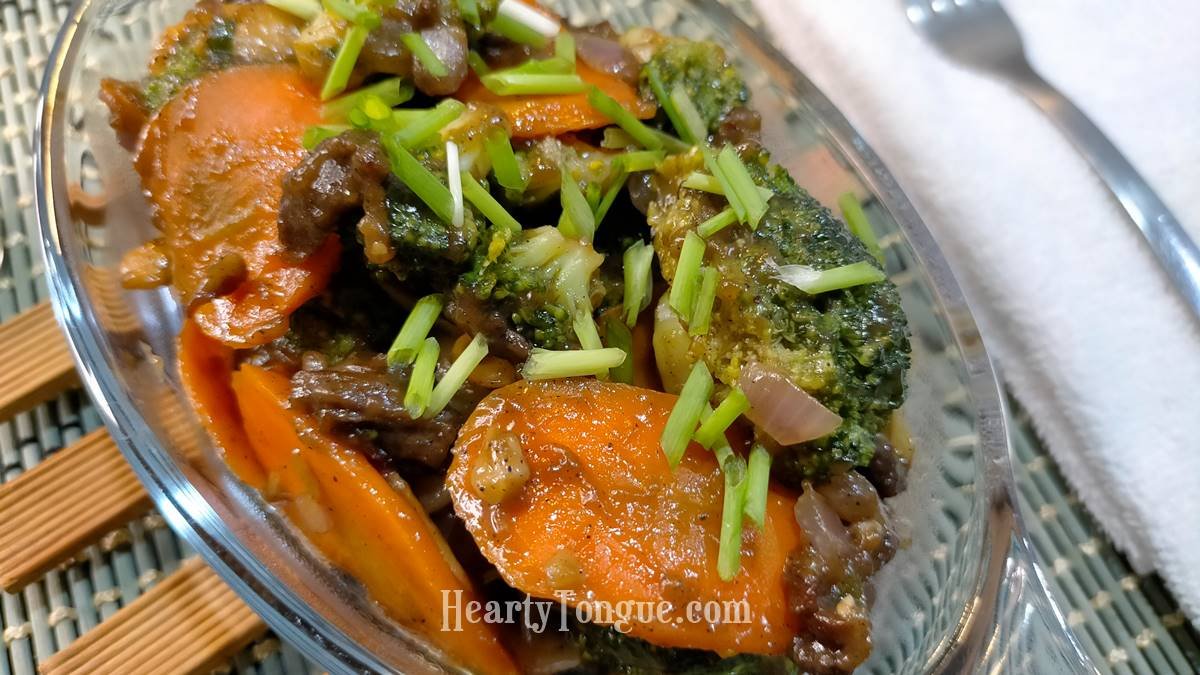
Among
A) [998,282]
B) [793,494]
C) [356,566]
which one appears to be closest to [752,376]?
[793,494]

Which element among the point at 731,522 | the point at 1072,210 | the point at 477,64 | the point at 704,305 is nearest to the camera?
the point at 731,522

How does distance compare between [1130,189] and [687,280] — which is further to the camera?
[1130,189]

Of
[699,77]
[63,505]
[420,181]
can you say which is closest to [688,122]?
[699,77]

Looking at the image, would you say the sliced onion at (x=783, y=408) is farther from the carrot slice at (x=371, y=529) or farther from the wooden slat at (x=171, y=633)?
the wooden slat at (x=171, y=633)

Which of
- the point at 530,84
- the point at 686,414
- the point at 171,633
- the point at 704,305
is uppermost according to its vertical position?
the point at 530,84

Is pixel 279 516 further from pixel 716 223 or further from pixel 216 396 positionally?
pixel 716 223

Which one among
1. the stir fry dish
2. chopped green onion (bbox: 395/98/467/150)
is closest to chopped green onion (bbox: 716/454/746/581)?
the stir fry dish

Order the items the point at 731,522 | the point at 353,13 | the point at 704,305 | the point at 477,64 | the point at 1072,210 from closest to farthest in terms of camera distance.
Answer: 1. the point at 731,522
2. the point at 704,305
3. the point at 353,13
4. the point at 477,64
5. the point at 1072,210
